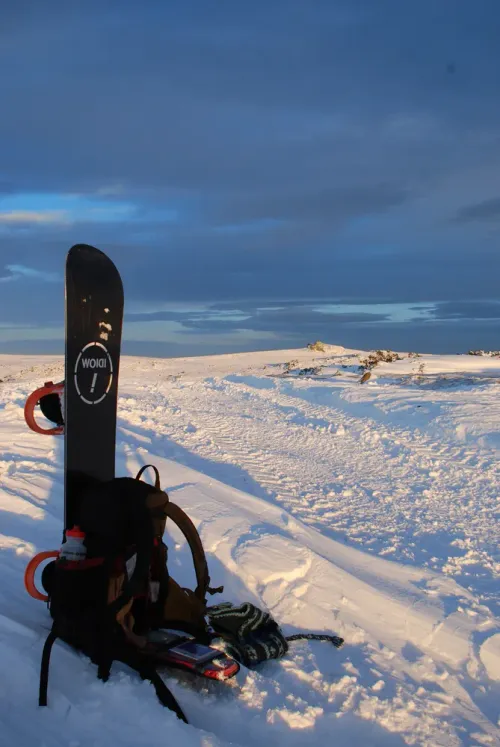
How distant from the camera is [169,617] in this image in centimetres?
343

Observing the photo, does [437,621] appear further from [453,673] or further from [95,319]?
[95,319]

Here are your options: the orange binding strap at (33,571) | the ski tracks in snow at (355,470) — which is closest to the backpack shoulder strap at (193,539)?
the orange binding strap at (33,571)

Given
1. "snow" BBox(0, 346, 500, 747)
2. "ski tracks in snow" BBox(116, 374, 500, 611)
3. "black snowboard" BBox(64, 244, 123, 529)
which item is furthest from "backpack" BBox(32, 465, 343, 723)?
"ski tracks in snow" BBox(116, 374, 500, 611)

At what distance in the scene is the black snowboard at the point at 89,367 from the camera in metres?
3.67

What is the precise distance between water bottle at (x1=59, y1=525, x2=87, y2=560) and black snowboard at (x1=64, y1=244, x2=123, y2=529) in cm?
46

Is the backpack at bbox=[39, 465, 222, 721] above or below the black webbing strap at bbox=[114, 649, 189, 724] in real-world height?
above

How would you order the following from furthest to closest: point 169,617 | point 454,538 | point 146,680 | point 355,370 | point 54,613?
point 355,370
point 454,538
point 169,617
point 54,613
point 146,680

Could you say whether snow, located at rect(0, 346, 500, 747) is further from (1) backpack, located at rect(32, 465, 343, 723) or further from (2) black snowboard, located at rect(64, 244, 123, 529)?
(2) black snowboard, located at rect(64, 244, 123, 529)

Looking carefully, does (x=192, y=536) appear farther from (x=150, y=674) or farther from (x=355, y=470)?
(x=355, y=470)

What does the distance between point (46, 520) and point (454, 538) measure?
4051 mm

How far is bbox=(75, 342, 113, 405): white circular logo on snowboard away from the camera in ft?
12.1

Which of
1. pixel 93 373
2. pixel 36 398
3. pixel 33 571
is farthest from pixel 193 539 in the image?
pixel 36 398

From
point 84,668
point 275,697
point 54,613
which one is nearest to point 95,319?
point 54,613

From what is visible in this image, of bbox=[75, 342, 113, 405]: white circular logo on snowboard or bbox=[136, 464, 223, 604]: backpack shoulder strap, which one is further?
bbox=[75, 342, 113, 405]: white circular logo on snowboard
